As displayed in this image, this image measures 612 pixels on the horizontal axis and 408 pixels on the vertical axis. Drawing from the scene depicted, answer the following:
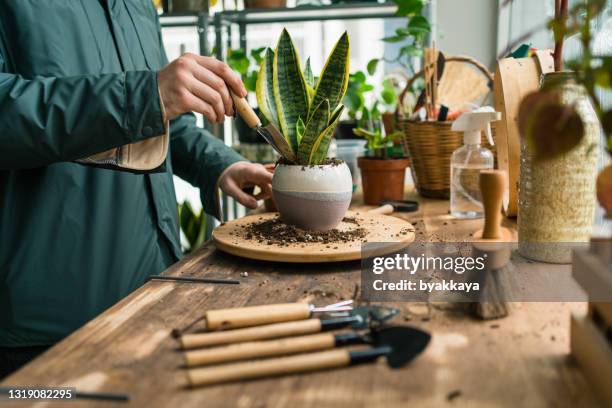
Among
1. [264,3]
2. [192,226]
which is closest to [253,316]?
[264,3]

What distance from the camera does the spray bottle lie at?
1.38 metres

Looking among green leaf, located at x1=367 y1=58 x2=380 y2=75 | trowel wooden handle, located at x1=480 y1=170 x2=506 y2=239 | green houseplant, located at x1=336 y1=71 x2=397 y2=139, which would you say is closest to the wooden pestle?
trowel wooden handle, located at x1=480 y1=170 x2=506 y2=239

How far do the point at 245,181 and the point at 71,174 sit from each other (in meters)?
0.38

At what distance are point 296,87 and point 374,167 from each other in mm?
472

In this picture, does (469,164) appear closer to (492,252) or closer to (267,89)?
(267,89)

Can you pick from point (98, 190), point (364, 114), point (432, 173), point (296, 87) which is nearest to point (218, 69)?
point (296, 87)

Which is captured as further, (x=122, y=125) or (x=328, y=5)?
(x=328, y=5)

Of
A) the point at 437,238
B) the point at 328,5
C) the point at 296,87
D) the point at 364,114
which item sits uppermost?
the point at 328,5

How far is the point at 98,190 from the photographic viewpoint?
127cm

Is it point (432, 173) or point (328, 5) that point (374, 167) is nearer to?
point (432, 173)

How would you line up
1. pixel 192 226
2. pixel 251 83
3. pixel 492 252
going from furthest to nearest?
pixel 192 226
pixel 251 83
pixel 492 252

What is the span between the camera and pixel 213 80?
106 cm

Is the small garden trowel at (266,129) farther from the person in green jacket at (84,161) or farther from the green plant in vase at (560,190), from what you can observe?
the green plant in vase at (560,190)

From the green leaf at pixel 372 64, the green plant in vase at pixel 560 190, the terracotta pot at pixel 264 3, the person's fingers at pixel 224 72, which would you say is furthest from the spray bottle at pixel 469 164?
the terracotta pot at pixel 264 3
